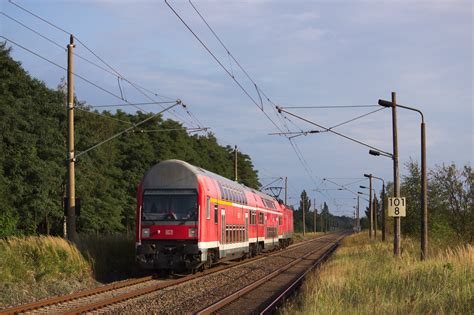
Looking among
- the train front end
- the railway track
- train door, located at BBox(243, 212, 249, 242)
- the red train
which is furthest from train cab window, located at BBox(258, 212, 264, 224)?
the train front end

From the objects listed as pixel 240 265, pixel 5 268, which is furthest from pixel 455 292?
pixel 240 265

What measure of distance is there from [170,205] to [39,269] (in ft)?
16.9

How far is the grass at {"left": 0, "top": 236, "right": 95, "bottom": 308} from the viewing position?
16.7 meters

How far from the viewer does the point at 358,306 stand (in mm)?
12727

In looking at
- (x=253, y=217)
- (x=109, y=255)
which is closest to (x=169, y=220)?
(x=109, y=255)

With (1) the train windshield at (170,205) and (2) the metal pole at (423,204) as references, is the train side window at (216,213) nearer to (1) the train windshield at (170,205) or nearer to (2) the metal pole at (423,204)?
(1) the train windshield at (170,205)

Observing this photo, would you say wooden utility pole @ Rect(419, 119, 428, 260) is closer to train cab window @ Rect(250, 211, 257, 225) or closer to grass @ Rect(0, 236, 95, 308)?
train cab window @ Rect(250, 211, 257, 225)

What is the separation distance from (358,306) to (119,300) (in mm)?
6227

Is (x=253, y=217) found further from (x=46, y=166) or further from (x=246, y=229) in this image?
(x=46, y=166)

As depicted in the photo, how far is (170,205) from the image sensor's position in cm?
2253

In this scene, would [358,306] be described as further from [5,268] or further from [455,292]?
[5,268]

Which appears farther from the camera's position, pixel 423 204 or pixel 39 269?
pixel 423 204

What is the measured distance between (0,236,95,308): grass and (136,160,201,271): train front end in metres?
2.13

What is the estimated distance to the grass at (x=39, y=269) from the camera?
54.9ft
